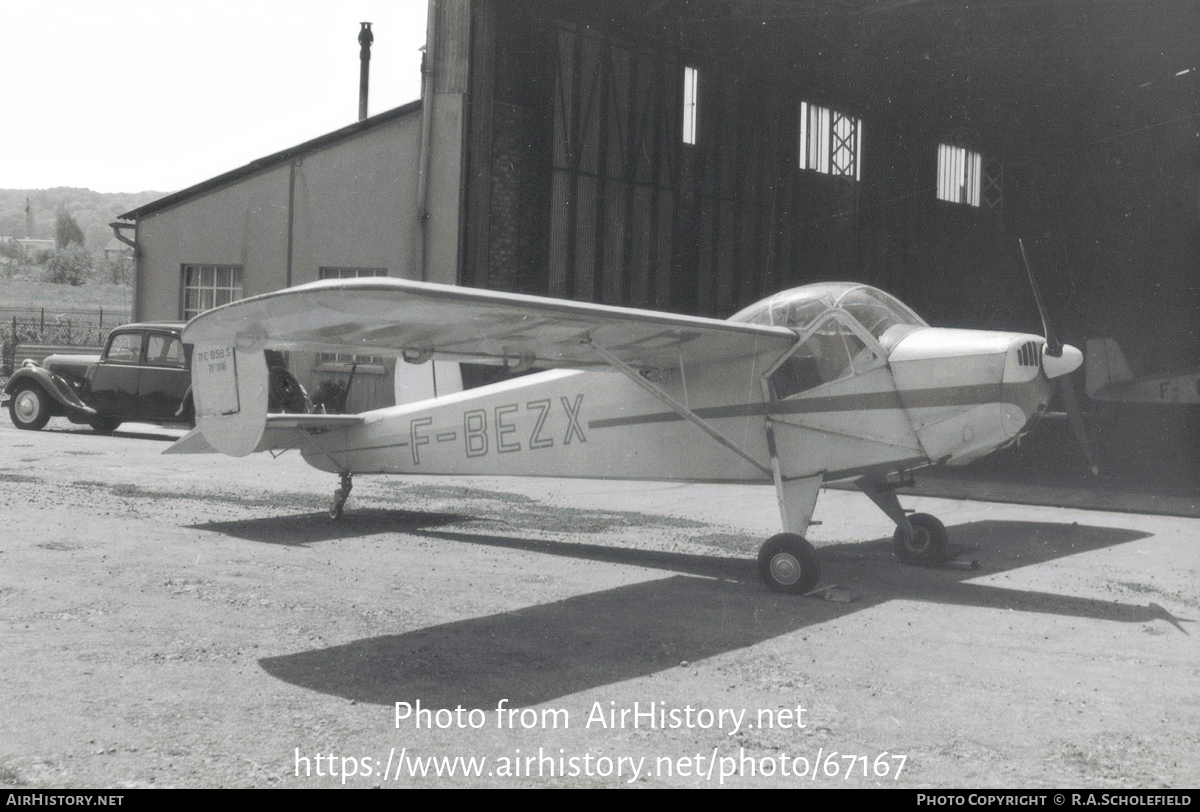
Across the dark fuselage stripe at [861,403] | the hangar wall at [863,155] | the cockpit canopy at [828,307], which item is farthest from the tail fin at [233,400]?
the hangar wall at [863,155]

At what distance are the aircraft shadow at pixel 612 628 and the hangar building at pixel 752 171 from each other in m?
11.8

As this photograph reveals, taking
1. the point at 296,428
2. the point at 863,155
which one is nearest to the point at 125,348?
the point at 296,428

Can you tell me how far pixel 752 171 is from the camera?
84.2ft

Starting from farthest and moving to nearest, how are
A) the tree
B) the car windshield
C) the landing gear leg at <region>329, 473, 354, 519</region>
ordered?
the tree < the car windshield < the landing gear leg at <region>329, 473, 354, 519</region>

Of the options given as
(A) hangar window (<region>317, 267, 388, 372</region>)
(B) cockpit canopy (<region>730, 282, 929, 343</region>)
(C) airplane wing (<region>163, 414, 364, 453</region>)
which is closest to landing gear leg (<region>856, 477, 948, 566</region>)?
(B) cockpit canopy (<region>730, 282, 929, 343</region>)

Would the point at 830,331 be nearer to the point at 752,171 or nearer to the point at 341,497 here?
the point at 341,497

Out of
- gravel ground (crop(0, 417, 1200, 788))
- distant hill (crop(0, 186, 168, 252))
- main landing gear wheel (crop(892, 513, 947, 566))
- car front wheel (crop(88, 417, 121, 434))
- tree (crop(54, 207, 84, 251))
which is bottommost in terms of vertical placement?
gravel ground (crop(0, 417, 1200, 788))

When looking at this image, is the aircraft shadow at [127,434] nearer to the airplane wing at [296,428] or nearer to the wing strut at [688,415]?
the airplane wing at [296,428]

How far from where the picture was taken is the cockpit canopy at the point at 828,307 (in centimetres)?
826

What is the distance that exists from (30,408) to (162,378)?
9.41 ft

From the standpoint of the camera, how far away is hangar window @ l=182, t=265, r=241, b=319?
75.8 ft

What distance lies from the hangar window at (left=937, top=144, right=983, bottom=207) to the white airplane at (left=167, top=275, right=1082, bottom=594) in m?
24.4

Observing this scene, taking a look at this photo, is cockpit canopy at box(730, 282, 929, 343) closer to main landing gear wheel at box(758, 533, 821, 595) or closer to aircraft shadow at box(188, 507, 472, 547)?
main landing gear wheel at box(758, 533, 821, 595)
